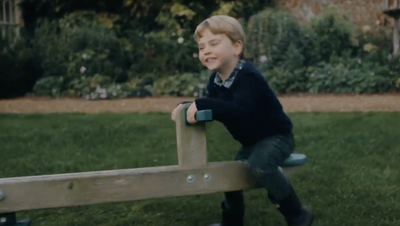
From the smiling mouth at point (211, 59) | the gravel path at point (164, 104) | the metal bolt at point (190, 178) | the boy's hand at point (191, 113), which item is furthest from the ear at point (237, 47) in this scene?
the gravel path at point (164, 104)

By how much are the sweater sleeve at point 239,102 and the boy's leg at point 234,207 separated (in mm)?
453

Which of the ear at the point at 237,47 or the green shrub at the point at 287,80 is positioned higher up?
the ear at the point at 237,47

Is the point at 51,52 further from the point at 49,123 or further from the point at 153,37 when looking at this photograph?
the point at 49,123

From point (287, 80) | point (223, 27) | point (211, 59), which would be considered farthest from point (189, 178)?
point (287, 80)

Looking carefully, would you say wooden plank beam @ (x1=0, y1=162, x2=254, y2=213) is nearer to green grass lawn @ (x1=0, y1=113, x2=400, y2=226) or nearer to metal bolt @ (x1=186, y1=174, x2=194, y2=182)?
metal bolt @ (x1=186, y1=174, x2=194, y2=182)

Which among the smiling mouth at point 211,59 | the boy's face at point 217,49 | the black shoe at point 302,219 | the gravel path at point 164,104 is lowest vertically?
the gravel path at point 164,104

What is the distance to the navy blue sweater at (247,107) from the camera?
253 centimetres

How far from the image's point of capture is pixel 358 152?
497cm

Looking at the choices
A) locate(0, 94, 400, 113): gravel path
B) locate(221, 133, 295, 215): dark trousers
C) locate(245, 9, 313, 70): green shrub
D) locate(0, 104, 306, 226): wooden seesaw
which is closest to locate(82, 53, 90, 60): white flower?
locate(0, 94, 400, 113): gravel path

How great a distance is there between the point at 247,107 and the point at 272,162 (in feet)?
0.96

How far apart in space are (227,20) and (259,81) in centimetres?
31

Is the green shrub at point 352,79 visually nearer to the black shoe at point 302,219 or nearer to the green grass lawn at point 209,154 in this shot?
the green grass lawn at point 209,154

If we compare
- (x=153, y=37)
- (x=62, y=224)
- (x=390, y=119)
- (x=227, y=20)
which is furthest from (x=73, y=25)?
(x=227, y=20)

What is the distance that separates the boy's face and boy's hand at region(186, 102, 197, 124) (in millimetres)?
279
